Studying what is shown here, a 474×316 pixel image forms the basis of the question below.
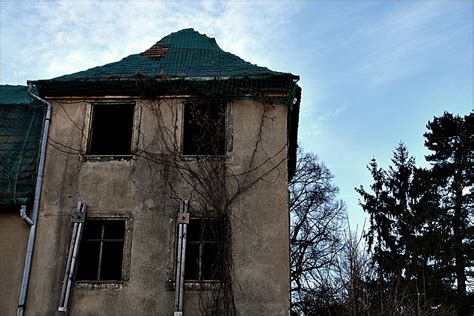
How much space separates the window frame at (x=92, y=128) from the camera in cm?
1218

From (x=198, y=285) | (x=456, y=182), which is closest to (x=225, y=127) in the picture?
(x=198, y=285)

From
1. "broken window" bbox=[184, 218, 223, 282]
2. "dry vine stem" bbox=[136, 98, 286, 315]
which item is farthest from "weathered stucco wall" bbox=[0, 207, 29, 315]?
"broken window" bbox=[184, 218, 223, 282]

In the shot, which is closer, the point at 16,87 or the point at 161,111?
the point at 161,111

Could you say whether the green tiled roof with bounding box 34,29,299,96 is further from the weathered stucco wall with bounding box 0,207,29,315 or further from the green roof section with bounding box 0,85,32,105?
the weathered stucco wall with bounding box 0,207,29,315

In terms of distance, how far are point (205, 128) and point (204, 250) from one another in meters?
2.87

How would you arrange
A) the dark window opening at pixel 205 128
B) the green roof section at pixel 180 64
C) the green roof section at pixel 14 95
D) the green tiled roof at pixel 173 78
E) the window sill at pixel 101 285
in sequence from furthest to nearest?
1. the green roof section at pixel 14 95
2. the green roof section at pixel 180 64
3. the green tiled roof at pixel 173 78
4. the dark window opening at pixel 205 128
5. the window sill at pixel 101 285

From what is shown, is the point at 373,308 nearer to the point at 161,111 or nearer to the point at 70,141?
the point at 161,111

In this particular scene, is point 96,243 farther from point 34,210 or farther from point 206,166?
point 206,166

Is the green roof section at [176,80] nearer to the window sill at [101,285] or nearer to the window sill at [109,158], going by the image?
the window sill at [109,158]

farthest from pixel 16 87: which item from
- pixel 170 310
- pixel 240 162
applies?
pixel 170 310

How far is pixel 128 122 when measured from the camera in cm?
1437

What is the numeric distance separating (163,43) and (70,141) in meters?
4.35

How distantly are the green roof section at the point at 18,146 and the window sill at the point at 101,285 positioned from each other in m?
2.40

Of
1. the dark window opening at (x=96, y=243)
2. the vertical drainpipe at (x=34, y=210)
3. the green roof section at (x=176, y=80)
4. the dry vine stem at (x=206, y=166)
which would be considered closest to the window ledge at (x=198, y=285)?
the dry vine stem at (x=206, y=166)
